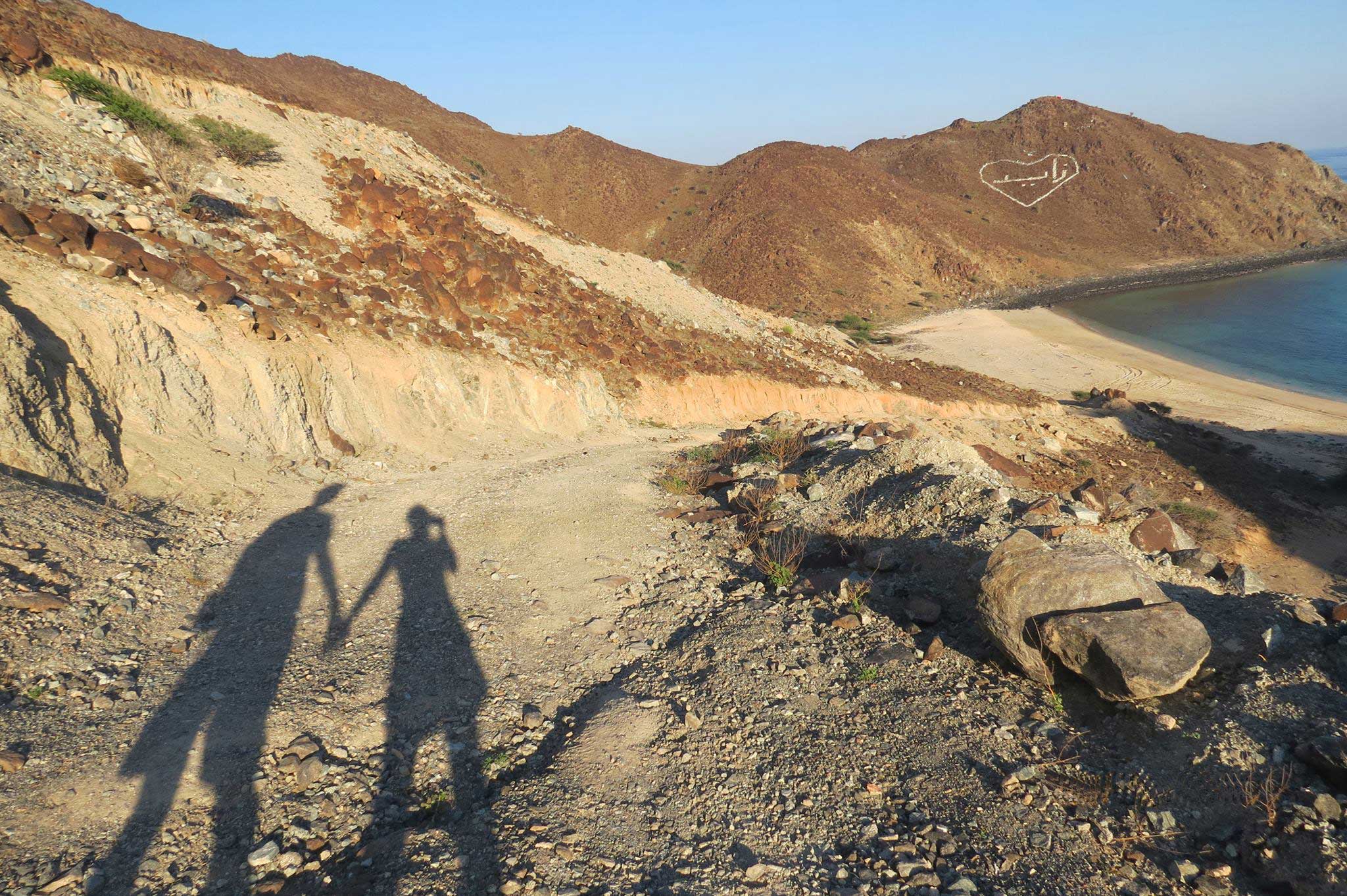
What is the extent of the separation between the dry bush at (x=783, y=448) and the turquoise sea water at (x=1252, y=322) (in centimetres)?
2845

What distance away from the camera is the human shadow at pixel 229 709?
3.65 m

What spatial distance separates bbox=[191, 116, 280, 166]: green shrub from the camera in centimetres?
1409

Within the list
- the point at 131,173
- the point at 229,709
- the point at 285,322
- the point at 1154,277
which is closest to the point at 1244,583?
the point at 229,709

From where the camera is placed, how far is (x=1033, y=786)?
13.8 feet

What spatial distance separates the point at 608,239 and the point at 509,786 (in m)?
49.5

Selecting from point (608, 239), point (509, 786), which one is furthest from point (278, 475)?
point (608, 239)

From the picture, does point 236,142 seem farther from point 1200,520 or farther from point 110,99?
point 1200,520

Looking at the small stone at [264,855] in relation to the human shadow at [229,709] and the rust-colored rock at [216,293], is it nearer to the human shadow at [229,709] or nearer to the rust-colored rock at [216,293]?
the human shadow at [229,709]

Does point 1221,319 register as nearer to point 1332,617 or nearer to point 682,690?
point 1332,617

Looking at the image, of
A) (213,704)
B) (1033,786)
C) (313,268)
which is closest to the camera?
(1033,786)

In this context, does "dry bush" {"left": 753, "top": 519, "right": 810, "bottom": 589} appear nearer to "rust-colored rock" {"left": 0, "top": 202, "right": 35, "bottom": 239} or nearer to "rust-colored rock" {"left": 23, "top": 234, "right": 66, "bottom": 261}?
"rust-colored rock" {"left": 23, "top": 234, "right": 66, "bottom": 261}

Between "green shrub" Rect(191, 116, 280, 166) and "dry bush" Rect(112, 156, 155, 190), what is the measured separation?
9.58 ft

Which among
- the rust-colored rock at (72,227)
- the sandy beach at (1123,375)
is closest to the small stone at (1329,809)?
the rust-colored rock at (72,227)

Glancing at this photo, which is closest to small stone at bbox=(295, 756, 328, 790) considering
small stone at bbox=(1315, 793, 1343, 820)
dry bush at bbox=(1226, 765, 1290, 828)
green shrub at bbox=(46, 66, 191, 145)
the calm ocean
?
dry bush at bbox=(1226, 765, 1290, 828)
